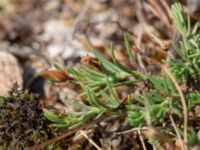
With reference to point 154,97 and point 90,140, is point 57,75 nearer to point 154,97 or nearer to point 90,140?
point 90,140

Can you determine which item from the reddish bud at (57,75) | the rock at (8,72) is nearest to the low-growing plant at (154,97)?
the reddish bud at (57,75)

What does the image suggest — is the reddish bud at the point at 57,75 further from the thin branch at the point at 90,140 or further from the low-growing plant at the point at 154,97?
the thin branch at the point at 90,140

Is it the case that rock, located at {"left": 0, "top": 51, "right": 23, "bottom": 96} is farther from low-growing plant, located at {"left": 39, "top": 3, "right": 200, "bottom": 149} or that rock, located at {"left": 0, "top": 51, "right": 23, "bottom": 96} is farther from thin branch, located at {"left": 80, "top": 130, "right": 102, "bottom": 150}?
thin branch, located at {"left": 80, "top": 130, "right": 102, "bottom": 150}

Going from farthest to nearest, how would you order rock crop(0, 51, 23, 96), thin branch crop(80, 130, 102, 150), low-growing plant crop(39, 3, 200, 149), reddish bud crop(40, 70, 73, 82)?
rock crop(0, 51, 23, 96)
reddish bud crop(40, 70, 73, 82)
thin branch crop(80, 130, 102, 150)
low-growing plant crop(39, 3, 200, 149)

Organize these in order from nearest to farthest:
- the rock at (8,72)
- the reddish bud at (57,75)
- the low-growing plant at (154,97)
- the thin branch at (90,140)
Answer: the low-growing plant at (154,97), the thin branch at (90,140), the reddish bud at (57,75), the rock at (8,72)

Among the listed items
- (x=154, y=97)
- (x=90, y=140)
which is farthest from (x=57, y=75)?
(x=154, y=97)

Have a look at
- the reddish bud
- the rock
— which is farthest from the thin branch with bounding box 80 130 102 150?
the rock
